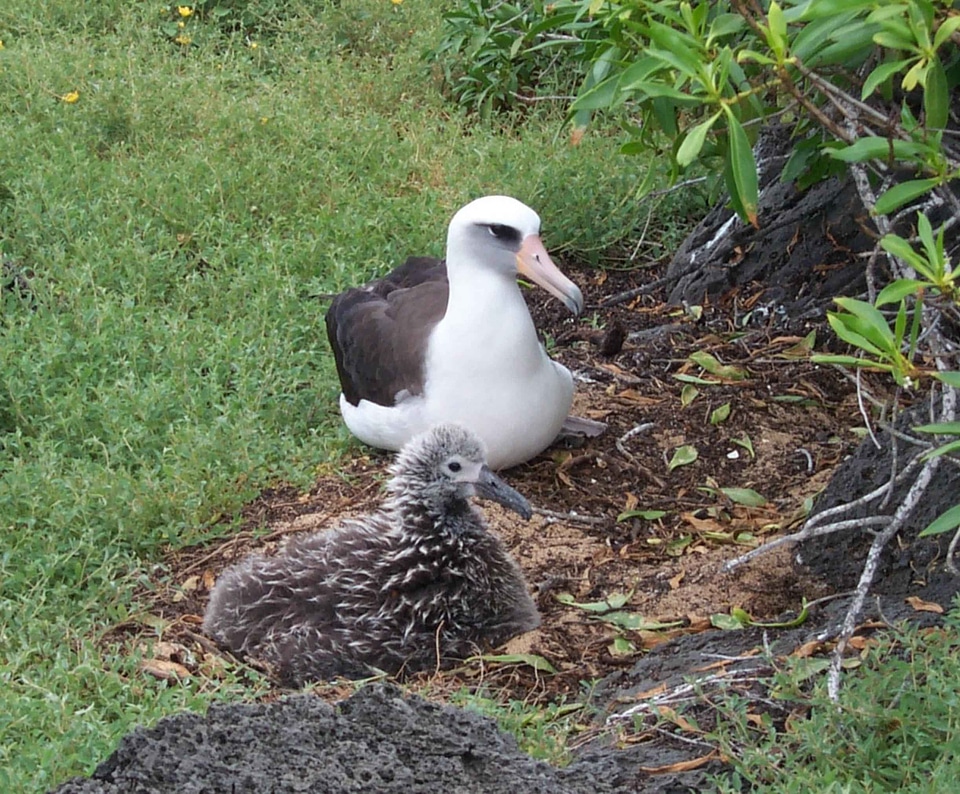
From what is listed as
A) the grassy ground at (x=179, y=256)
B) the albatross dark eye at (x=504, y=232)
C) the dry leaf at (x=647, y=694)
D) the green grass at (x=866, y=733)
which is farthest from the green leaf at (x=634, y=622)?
the albatross dark eye at (x=504, y=232)

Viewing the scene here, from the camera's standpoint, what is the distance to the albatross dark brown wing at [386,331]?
5.38m

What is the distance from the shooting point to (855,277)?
6203 millimetres

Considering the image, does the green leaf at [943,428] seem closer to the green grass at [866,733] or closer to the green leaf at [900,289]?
the green leaf at [900,289]

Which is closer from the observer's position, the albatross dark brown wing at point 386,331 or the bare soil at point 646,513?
the bare soil at point 646,513

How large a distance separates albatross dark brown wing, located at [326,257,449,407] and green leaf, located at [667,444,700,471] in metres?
1.04

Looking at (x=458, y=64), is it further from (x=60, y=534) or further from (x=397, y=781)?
(x=397, y=781)

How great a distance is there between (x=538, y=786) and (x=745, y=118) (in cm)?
218

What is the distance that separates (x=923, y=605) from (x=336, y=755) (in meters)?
1.69

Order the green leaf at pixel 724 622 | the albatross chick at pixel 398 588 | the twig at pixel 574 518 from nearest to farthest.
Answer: the green leaf at pixel 724 622 < the albatross chick at pixel 398 588 < the twig at pixel 574 518

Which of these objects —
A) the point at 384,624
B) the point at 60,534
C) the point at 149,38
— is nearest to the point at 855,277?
the point at 384,624

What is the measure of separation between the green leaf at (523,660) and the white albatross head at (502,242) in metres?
1.54

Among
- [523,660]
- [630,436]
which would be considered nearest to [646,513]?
[630,436]

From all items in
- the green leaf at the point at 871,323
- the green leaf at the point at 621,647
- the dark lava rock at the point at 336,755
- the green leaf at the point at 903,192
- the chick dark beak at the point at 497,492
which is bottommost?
the green leaf at the point at 621,647

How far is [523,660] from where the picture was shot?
4.32 m
